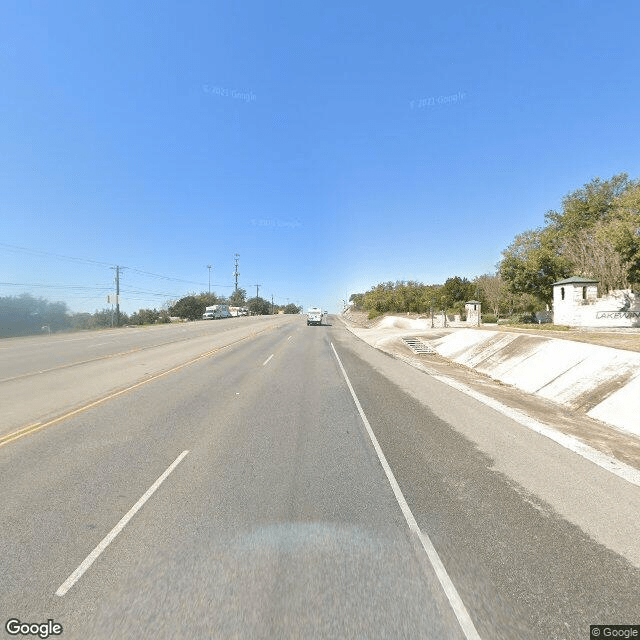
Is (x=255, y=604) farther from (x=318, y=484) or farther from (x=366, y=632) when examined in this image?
(x=318, y=484)

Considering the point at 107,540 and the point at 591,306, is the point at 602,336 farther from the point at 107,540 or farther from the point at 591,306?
the point at 107,540

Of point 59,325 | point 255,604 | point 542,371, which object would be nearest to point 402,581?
point 255,604

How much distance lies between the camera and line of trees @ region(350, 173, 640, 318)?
22.5 meters

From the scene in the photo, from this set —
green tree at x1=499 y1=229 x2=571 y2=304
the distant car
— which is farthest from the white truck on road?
green tree at x1=499 y1=229 x2=571 y2=304

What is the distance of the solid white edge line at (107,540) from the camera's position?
9.73 ft

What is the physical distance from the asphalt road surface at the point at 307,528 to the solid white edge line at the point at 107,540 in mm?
22

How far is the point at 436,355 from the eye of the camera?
20.5m

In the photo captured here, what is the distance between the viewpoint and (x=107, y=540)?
139 inches

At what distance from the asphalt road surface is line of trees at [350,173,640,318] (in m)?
22.5

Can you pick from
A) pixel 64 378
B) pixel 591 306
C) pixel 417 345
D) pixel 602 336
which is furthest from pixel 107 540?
pixel 591 306

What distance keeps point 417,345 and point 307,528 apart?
20397 millimetres

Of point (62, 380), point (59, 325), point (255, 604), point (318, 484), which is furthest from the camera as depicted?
point (59, 325)

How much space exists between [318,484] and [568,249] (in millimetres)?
48569

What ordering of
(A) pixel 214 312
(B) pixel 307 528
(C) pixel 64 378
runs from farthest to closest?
1. (A) pixel 214 312
2. (C) pixel 64 378
3. (B) pixel 307 528
